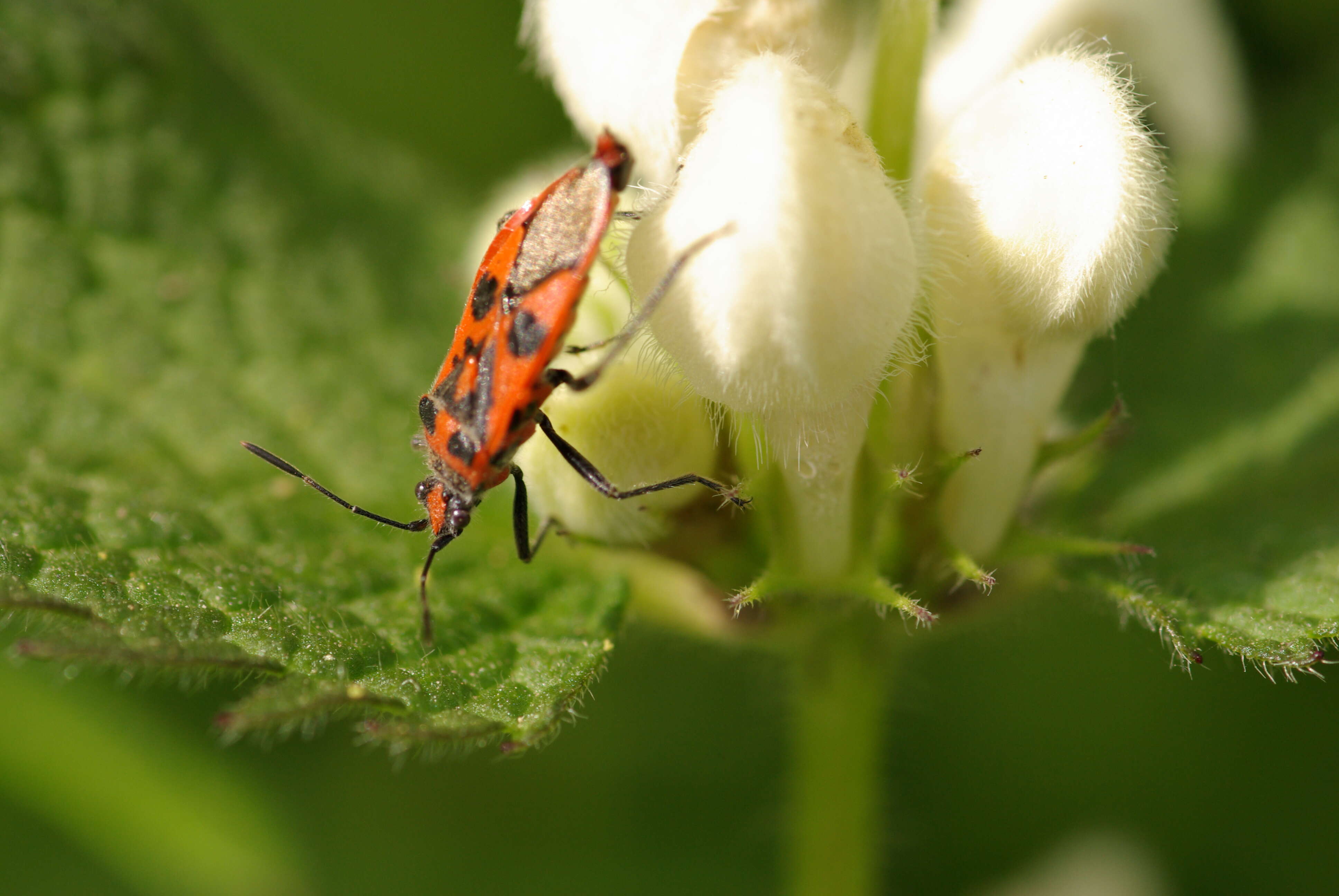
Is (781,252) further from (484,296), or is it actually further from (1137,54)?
(1137,54)

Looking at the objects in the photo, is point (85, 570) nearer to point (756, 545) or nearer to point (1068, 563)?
point (756, 545)

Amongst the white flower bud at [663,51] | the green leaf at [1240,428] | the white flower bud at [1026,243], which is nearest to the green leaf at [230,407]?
the white flower bud at [1026,243]

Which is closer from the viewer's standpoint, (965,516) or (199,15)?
(965,516)

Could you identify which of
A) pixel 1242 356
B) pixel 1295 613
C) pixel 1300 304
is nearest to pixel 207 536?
pixel 1295 613

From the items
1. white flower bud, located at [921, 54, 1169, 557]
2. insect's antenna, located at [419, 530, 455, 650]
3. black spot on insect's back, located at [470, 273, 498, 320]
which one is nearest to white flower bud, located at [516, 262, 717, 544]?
black spot on insect's back, located at [470, 273, 498, 320]

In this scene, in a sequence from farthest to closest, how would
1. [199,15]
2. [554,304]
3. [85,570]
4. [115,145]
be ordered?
[199,15] < [115,145] < [554,304] < [85,570]
